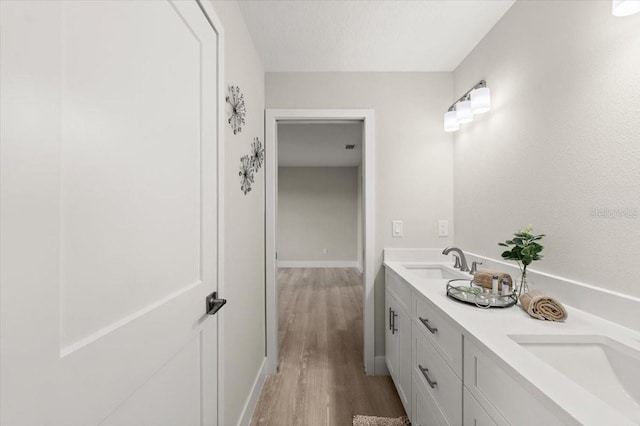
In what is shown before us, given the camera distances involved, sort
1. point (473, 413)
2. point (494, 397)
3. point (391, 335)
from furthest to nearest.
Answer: point (391, 335)
point (473, 413)
point (494, 397)

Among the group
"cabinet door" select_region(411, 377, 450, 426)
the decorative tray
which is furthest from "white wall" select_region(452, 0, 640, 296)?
"cabinet door" select_region(411, 377, 450, 426)

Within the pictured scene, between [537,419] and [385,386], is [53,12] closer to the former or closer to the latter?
[537,419]

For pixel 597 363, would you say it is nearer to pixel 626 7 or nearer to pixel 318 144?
pixel 626 7

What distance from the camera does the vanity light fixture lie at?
1753mm

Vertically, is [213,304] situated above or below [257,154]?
below

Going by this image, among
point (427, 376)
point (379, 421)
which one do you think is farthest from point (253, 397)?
point (427, 376)

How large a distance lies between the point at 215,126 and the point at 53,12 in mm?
727

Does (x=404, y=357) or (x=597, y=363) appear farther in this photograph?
(x=404, y=357)

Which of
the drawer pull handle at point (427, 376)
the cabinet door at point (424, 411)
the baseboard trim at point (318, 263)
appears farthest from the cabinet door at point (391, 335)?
the baseboard trim at point (318, 263)

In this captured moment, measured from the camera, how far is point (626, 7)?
3.01ft

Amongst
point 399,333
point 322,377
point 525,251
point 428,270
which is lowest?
point 322,377

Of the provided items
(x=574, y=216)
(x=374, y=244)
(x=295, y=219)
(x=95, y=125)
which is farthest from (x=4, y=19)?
(x=295, y=219)

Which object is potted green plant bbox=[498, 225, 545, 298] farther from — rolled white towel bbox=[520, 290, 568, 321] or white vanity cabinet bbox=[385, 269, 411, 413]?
white vanity cabinet bbox=[385, 269, 411, 413]

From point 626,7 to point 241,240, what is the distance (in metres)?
1.76
